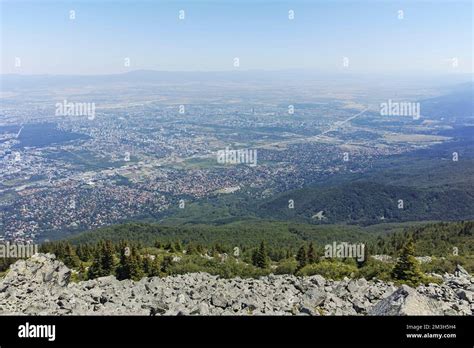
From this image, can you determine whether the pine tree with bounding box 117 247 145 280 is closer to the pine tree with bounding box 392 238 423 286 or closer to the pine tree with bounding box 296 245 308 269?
the pine tree with bounding box 296 245 308 269

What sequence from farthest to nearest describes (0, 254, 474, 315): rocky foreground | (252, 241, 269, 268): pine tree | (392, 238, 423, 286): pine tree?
(252, 241, 269, 268): pine tree, (392, 238, 423, 286): pine tree, (0, 254, 474, 315): rocky foreground

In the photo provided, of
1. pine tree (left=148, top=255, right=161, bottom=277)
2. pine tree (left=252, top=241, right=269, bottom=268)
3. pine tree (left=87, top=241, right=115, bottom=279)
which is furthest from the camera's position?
pine tree (left=252, top=241, right=269, bottom=268)

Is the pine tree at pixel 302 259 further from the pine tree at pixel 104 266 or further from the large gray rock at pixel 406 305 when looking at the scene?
the large gray rock at pixel 406 305

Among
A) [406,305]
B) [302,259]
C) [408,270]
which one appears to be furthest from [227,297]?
[302,259]

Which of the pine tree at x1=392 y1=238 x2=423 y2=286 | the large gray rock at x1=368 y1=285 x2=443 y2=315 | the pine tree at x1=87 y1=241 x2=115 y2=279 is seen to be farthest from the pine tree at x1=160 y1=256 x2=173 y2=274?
the large gray rock at x1=368 y1=285 x2=443 y2=315

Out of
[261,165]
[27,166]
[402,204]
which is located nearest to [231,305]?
[402,204]

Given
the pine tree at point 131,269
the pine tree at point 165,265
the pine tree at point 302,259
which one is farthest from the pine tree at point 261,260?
the pine tree at point 131,269

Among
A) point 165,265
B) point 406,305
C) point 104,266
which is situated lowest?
point 165,265

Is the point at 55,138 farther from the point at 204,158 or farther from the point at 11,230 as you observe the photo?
the point at 11,230

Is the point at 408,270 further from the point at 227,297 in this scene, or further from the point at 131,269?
the point at 131,269
